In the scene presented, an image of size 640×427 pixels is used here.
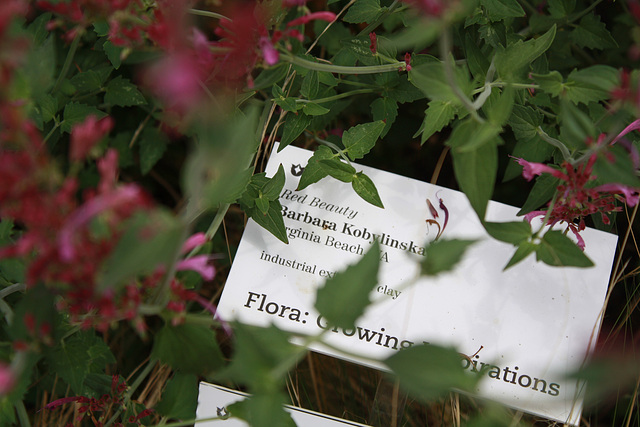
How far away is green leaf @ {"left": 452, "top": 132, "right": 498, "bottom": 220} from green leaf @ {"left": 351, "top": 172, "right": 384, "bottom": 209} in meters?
0.26

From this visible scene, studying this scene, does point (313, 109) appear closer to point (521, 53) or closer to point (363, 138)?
point (363, 138)

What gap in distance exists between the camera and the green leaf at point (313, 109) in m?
0.83

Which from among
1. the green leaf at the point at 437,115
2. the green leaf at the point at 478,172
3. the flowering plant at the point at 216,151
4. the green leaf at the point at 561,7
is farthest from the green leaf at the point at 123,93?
the green leaf at the point at 561,7

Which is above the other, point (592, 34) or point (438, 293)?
point (592, 34)

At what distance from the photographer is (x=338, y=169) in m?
0.81

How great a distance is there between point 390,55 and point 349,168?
0.19m

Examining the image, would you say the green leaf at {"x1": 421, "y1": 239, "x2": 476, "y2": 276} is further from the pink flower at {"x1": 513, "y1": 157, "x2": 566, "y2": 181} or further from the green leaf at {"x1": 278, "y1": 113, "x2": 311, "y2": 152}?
the green leaf at {"x1": 278, "y1": 113, "x2": 311, "y2": 152}

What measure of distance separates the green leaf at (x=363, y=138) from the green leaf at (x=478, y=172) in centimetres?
28

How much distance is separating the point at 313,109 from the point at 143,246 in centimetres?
49

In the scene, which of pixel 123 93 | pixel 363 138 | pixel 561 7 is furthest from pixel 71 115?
pixel 561 7

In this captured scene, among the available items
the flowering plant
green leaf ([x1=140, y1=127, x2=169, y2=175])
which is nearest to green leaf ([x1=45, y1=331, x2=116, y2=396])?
the flowering plant

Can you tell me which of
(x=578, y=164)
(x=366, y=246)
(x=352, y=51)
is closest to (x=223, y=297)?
(x=366, y=246)

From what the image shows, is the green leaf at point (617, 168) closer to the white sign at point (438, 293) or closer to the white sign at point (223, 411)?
the white sign at point (438, 293)

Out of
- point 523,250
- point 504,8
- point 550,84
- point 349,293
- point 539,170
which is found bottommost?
point 349,293
